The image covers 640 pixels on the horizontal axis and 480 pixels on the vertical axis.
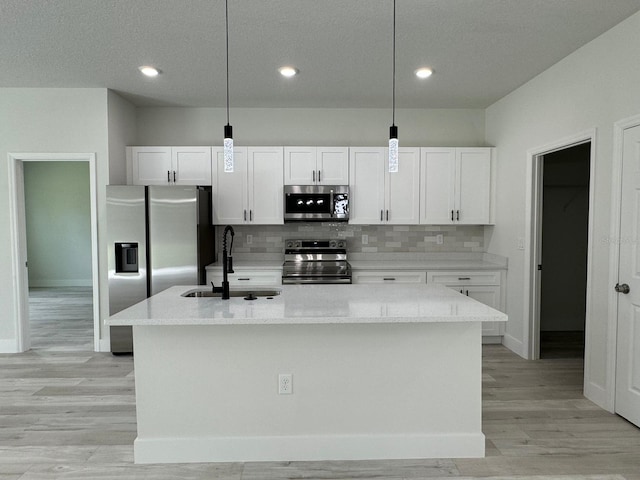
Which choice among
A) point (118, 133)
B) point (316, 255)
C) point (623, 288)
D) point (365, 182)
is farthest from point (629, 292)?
point (118, 133)

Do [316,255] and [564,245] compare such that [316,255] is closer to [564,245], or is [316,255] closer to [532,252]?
[532,252]

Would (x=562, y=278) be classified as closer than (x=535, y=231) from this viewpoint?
No

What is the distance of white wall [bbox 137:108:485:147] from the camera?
5.01m

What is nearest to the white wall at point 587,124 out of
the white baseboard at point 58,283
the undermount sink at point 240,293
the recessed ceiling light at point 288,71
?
the recessed ceiling light at point 288,71

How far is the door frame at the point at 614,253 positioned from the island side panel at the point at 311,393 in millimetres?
1250

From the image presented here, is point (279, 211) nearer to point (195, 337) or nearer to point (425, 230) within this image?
point (425, 230)

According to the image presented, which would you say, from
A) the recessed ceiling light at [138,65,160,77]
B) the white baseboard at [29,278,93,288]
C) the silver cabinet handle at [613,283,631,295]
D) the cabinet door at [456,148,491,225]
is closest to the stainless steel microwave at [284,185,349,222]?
the cabinet door at [456,148,491,225]

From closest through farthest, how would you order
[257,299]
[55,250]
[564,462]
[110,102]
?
[564,462], [257,299], [110,102], [55,250]

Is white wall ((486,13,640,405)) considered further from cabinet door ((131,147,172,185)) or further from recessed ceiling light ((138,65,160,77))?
cabinet door ((131,147,172,185))

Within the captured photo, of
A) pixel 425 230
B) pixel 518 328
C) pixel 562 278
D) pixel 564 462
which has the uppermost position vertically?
pixel 425 230

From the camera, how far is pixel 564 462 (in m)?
2.37

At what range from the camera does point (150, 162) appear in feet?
15.4

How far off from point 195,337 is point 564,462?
86.9 inches

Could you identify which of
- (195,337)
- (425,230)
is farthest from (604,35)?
(195,337)
